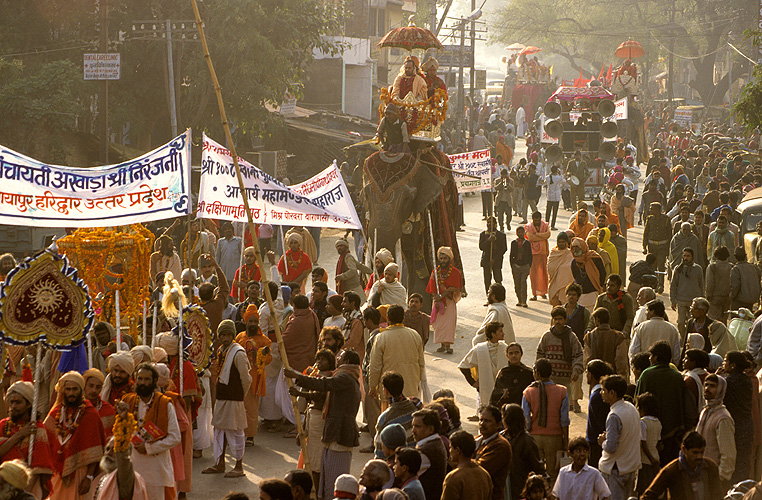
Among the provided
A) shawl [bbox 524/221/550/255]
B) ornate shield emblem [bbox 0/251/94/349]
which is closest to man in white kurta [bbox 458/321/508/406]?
ornate shield emblem [bbox 0/251/94/349]

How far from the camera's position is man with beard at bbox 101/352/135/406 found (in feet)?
24.9

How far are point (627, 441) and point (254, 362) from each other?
386cm

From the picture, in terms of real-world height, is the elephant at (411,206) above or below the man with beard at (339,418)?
above

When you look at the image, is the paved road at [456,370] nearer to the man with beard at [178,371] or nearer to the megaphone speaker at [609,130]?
the man with beard at [178,371]

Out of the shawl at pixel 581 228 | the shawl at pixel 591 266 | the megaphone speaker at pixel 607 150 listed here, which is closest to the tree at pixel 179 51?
the megaphone speaker at pixel 607 150

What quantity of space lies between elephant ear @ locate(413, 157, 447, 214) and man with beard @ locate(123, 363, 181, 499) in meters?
8.03

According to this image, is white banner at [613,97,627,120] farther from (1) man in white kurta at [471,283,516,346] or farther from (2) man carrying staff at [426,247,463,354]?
(1) man in white kurta at [471,283,516,346]

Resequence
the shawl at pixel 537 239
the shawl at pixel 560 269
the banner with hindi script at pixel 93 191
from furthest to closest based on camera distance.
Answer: the shawl at pixel 537 239, the shawl at pixel 560 269, the banner with hindi script at pixel 93 191

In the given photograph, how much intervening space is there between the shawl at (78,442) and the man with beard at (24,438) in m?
0.11

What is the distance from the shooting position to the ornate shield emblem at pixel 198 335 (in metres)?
9.09

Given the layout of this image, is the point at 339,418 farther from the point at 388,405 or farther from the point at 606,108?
the point at 606,108

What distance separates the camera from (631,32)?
72.3 meters

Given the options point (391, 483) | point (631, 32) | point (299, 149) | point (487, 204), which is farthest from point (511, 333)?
point (631, 32)

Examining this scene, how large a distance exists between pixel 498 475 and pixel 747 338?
529 centimetres
